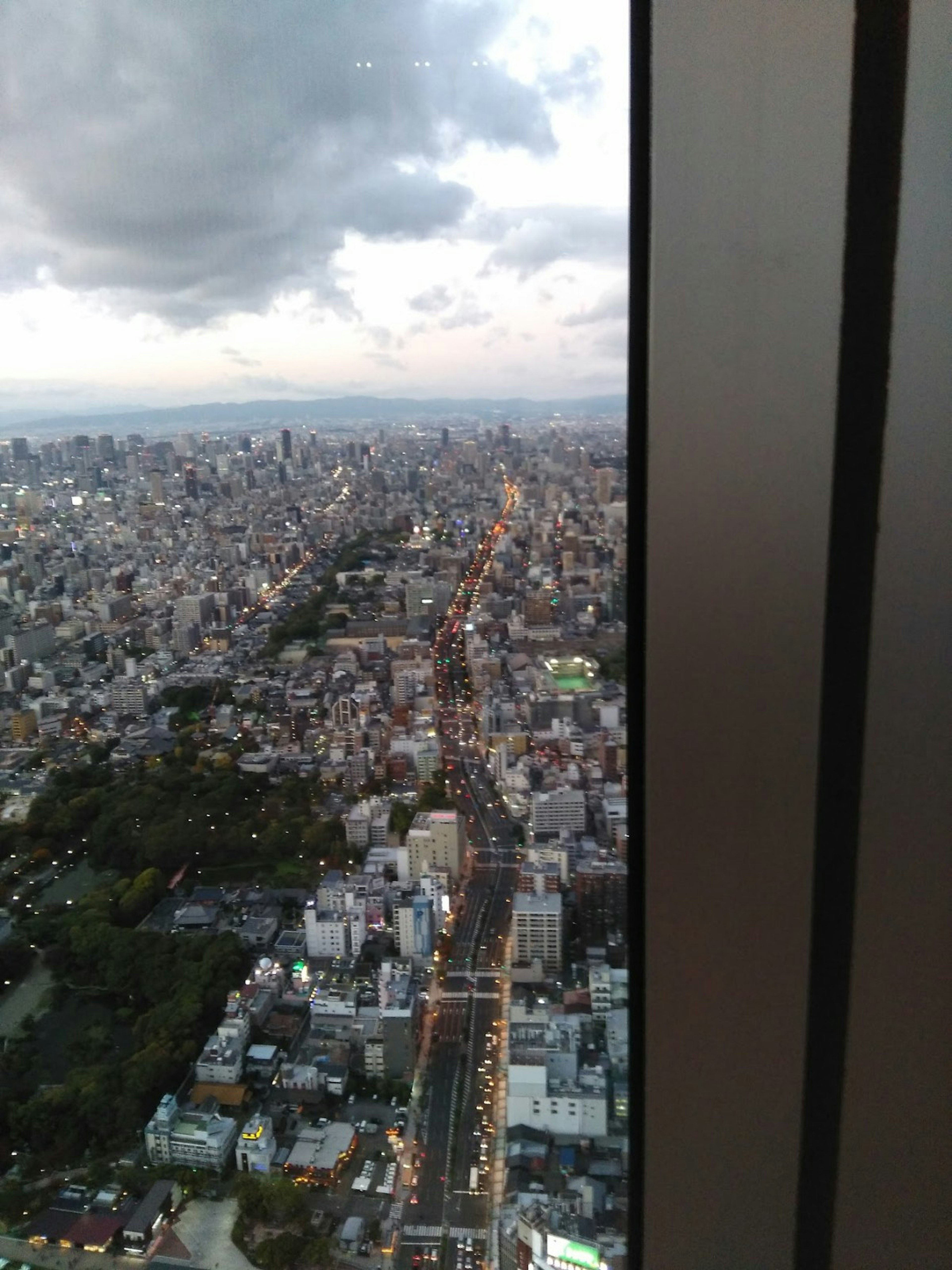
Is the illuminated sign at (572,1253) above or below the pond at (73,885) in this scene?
below

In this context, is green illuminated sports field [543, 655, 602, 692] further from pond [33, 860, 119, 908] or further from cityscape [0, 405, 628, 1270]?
pond [33, 860, 119, 908]

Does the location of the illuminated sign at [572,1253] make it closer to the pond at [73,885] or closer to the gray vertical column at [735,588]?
the gray vertical column at [735,588]

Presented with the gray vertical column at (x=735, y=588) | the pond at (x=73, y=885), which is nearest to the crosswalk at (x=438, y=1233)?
the gray vertical column at (x=735, y=588)

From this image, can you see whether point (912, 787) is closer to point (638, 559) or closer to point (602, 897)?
point (638, 559)

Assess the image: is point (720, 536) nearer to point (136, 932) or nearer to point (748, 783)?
point (748, 783)

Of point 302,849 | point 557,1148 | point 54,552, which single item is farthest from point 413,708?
point 557,1148

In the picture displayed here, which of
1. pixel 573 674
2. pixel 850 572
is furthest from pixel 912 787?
pixel 573 674

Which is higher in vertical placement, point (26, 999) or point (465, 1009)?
point (26, 999)
